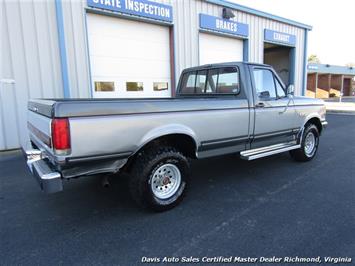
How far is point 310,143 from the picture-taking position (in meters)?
5.66

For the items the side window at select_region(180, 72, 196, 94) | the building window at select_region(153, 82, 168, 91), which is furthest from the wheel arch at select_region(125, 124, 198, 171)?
the building window at select_region(153, 82, 168, 91)

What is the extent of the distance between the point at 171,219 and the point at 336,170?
11.7 feet

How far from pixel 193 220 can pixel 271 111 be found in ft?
8.05

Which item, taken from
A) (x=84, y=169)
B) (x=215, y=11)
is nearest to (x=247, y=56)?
(x=215, y=11)

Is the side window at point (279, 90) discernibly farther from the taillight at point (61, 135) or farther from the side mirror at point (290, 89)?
the taillight at point (61, 135)

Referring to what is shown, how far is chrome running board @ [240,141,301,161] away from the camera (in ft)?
13.9

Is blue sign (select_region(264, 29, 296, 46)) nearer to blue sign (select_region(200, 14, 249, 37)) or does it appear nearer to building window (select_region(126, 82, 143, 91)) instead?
blue sign (select_region(200, 14, 249, 37))

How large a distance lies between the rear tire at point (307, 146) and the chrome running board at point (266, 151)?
0.25 meters

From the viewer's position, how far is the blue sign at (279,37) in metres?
12.6

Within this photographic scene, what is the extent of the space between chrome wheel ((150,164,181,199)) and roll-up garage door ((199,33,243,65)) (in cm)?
772

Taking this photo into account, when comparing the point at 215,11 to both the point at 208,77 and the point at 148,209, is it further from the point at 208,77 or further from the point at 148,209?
the point at 148,209

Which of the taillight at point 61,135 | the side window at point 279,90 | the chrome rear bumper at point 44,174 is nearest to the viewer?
the taillight at point 61,135

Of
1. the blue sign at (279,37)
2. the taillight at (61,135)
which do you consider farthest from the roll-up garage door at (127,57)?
the blue sign at (279,37)

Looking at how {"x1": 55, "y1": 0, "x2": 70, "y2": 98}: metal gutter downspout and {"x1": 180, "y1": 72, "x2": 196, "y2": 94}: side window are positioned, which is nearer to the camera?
{"x1": 180, "y1": 72, "x2": 196, "y2": 94}: side window
